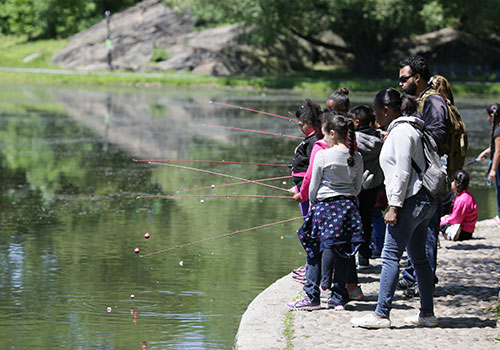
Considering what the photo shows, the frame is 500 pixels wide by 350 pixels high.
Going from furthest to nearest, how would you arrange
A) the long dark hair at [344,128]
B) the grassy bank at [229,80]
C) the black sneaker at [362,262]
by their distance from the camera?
1. the grassy bank at [229,80]
2. the black sneaker at [362,262]
3. the long dark hair at [344,128]

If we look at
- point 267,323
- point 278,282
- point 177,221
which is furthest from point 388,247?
point 177,221

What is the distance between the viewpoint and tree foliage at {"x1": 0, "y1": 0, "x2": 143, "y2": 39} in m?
65.8

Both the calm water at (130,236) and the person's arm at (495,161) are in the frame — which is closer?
the calm water at (130,236)

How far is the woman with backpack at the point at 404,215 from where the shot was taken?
5719mm

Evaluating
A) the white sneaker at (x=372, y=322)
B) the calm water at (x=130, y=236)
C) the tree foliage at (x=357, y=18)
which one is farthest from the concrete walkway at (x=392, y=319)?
the tree foliage at (x=357, y=18)

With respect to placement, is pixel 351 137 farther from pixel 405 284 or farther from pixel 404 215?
pixel 405 284

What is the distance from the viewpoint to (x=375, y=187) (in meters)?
7.42

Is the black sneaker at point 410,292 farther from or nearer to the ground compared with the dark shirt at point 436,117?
nearer to the ground

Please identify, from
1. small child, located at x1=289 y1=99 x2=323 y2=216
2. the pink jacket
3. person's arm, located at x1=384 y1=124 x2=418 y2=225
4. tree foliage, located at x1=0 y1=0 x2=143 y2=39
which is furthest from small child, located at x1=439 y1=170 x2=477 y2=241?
tree foliage, located at x1=0 y1=0 x2=143 y2=39

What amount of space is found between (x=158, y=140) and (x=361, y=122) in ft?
38.9

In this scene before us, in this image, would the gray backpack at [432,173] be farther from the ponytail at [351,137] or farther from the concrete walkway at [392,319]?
the concrete walkway at [392,319]

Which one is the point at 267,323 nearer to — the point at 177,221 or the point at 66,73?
the point at 177,221

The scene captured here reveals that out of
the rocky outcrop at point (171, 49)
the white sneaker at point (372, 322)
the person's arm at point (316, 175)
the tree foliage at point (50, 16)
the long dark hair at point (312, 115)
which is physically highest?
the tree foliage at point (50, 16)

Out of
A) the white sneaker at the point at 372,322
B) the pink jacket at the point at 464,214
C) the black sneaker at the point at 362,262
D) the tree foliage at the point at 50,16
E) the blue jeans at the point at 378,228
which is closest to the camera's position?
the white sneaker at the point at 372,322
